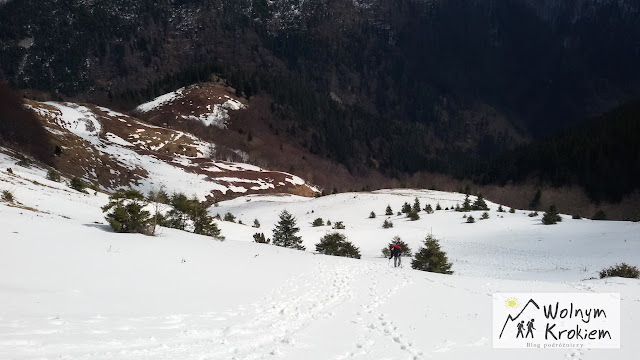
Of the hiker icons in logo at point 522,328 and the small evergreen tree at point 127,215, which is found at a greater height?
the small evergreen tree at point 127,215

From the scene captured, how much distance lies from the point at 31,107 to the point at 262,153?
63.6 metres

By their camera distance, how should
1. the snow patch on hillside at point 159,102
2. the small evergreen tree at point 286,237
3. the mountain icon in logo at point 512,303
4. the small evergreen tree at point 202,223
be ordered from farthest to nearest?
the snow patch on hillside at point 159,102, the small evergreen tree at point 286,237, the small evergreen tree at point 202,223, the mountain icon in logo at point 512,303

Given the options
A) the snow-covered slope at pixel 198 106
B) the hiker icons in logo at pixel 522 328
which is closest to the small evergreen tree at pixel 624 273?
the hiker icons in logo at pixel 522 328

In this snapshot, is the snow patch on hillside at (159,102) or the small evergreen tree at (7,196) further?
the snow patch on hillside at (159,102)

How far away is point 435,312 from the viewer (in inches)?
388

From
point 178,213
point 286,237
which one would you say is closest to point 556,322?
point 286,237

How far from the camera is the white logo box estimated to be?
7676 mm

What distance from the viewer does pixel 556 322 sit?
8.68 metres

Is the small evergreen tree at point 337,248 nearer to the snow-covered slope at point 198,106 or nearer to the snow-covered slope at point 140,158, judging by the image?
the snow-covered slope at point 140,158

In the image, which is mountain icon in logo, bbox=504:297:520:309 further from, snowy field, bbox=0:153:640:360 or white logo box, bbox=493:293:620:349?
snowy field, bbox=0:153:640:360

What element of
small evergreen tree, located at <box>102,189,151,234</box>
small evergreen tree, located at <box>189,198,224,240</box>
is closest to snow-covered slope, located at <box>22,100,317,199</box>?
small evergreen tree, located at <box>189,198,224,240</box>

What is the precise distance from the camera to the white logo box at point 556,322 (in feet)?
25.2

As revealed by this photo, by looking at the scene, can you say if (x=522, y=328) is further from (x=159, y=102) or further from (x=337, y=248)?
(x=159, y=102)

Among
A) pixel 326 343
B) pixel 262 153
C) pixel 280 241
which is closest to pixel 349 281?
pixel 326 343
